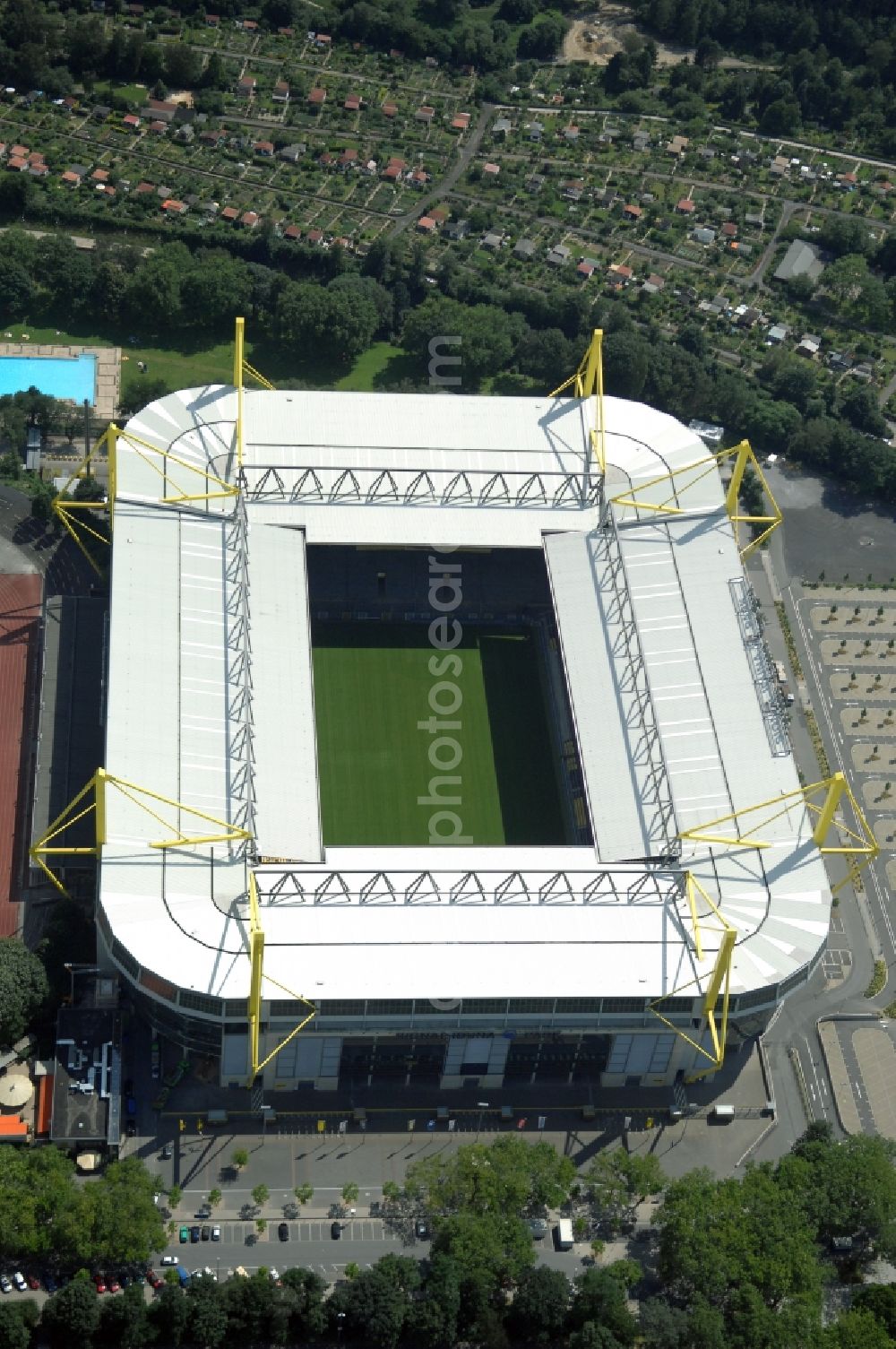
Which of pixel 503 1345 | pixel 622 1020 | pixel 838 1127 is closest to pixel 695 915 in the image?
pixel 622 1020

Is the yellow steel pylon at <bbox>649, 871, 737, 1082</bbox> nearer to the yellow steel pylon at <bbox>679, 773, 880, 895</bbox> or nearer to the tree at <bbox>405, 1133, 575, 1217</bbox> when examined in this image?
the yellow steel pylon at <bbox>679, 773, 880, 895</bbox>

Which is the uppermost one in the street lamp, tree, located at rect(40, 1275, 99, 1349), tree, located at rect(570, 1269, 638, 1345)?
the street lamp

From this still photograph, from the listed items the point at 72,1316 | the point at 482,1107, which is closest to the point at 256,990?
the point at 482,1107

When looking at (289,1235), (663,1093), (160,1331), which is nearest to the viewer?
(160,1331)

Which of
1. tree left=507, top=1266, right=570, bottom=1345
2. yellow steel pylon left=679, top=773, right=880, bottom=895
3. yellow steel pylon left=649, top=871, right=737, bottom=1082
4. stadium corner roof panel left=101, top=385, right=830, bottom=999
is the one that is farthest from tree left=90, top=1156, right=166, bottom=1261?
yellow steel pylon left=679, top=773, right=880, bottom=895

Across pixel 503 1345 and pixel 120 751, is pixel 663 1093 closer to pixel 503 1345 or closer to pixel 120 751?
pixel 503 1345

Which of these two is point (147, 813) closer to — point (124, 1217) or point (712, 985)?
point (124, 1217)
